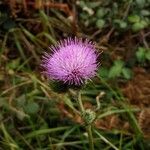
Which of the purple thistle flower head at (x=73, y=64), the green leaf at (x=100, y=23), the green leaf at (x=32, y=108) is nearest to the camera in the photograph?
the purple thistle flower head at (x=73, y=64)

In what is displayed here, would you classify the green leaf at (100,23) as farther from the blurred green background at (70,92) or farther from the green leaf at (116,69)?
the green leaf at (116,69)

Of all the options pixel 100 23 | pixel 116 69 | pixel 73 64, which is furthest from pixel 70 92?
pixel 100 23

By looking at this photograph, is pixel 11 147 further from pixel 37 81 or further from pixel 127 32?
pixel 127 32

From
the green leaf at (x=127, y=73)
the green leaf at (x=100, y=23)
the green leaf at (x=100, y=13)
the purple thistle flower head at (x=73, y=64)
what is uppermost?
the green leaf at (x=100, y=13)

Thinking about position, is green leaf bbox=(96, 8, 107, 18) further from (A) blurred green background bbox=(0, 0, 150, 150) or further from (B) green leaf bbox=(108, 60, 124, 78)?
(B) green leaf bbox=(108, 60, 124, 78)

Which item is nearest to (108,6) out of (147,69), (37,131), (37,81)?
(147,69)

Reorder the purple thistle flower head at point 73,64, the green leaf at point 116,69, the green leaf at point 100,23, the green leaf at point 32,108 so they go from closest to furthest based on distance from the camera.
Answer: the purple thistle flower head at point 73,64, the green leaf at point 32,108, the green leaf at point 116,69, the green leaf at point 100,23

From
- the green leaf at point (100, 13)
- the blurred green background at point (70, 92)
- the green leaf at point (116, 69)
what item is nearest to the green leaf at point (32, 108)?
the blurred green background at point (70, 92)

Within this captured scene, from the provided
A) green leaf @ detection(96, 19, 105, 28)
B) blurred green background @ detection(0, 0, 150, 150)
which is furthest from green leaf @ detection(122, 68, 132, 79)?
green leaf @ detection(96, 19, 105, 28)
